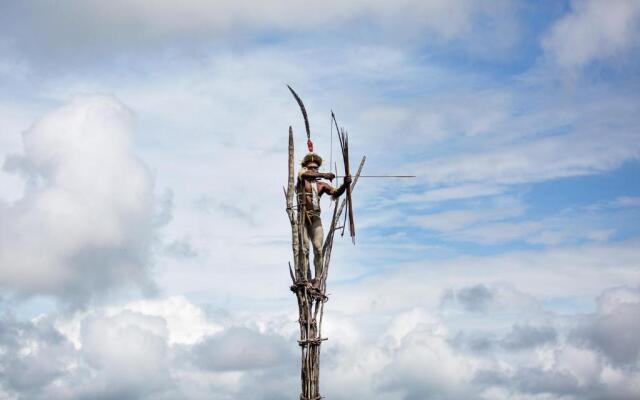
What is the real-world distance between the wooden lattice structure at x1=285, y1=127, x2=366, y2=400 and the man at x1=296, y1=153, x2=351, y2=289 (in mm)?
183

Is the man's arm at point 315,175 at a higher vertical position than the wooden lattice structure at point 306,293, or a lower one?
higher

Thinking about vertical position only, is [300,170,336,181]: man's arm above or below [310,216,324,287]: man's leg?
above

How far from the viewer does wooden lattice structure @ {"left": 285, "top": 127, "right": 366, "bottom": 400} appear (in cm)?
2819

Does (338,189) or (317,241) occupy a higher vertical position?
(338,189)

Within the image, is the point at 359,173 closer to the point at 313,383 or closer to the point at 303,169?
the point at 303,169

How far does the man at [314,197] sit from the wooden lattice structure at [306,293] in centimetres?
18

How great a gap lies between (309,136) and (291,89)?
1.63m

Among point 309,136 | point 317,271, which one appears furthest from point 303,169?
point 317,271

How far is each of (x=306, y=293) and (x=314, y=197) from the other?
3145 millimetres

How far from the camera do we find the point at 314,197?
97.4 feet

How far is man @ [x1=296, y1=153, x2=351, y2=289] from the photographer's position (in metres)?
29.4

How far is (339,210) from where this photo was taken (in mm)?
30391

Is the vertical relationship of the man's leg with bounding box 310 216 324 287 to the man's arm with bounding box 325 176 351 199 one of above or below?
below

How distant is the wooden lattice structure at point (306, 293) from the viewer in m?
28.2
